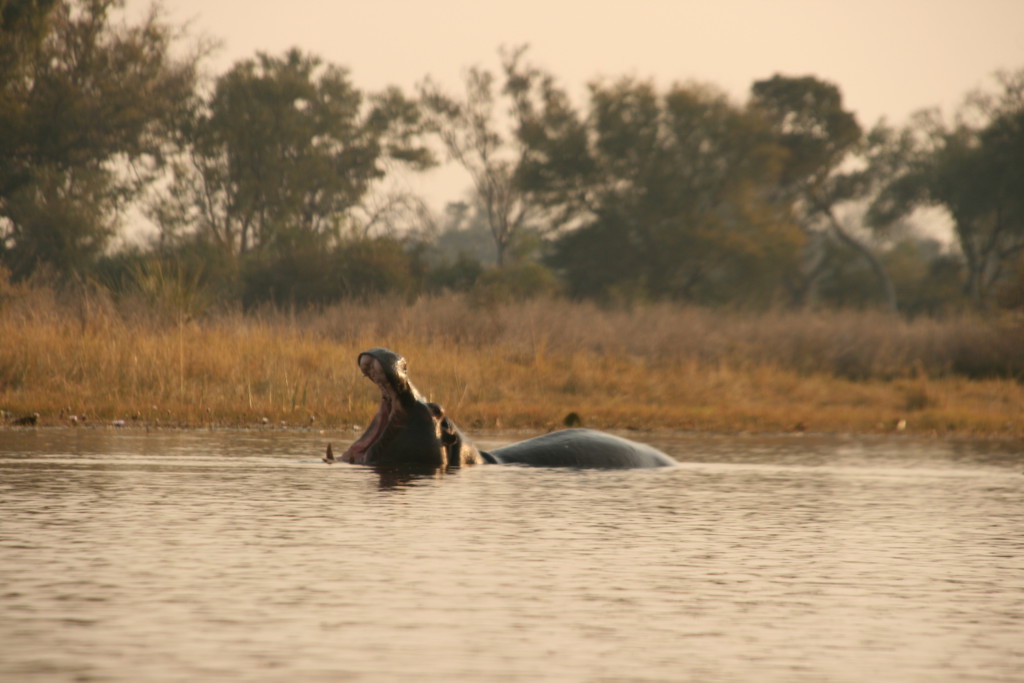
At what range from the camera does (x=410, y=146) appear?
46188mm

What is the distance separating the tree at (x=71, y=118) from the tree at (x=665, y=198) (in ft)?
36.3

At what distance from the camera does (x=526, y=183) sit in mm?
40625

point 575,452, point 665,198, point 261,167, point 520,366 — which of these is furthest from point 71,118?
point 575,452

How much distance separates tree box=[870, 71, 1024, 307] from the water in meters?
32.2

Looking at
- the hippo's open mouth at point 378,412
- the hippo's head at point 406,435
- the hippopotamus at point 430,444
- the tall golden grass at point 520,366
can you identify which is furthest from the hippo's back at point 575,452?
the tall golden grass at point 520,366

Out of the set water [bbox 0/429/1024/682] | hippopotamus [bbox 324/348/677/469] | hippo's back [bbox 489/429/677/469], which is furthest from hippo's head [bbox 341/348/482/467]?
hippo's back [bbox 489/429/677/469]

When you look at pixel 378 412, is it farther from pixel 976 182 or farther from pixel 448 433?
pixel 976 182

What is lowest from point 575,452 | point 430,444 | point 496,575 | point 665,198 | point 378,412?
point 496,575

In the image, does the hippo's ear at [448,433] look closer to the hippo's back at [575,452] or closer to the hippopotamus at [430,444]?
the hippopotamus at [430,444]

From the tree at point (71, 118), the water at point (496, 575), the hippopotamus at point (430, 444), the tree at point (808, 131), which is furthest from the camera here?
the tree at point (808, 131)

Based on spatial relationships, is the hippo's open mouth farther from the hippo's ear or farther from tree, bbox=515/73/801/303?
tree, bbox=515/73/801/303

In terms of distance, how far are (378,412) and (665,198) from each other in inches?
1176

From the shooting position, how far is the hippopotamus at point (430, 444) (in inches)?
349

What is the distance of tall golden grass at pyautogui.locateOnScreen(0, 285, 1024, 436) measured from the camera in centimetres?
1593
